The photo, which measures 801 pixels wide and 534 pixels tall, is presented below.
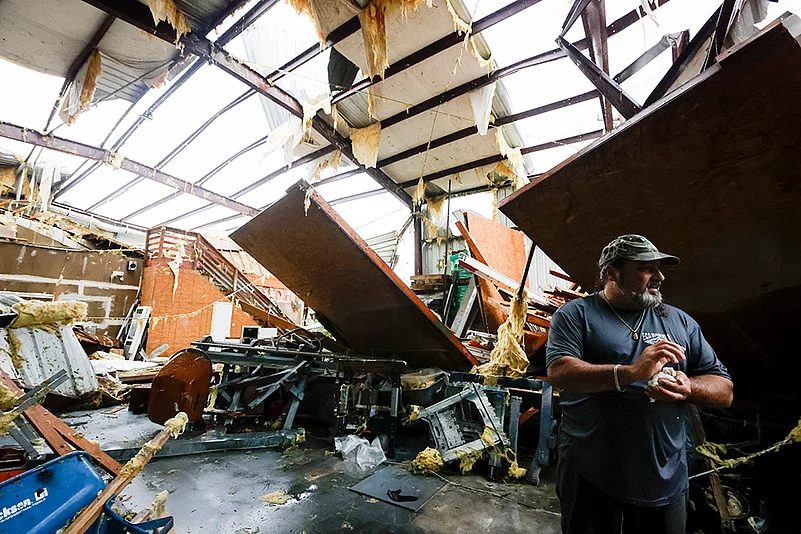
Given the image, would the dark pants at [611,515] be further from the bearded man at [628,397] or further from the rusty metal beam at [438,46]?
the rusty metal beam at [438,46]

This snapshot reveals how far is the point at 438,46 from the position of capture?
4.92 metres

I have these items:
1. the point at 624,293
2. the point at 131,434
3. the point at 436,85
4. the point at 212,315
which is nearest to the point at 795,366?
the point at 624,293

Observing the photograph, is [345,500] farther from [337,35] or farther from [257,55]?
[257,55]

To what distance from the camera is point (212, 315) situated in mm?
10875

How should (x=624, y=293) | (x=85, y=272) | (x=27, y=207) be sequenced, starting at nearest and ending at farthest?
(x=624, y=293), (x=85, y=272), (x=27, y=207)

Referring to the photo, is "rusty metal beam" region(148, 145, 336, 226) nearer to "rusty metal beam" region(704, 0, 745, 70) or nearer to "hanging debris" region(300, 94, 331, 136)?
"hanging debris" region(300, 94, 331, 136)

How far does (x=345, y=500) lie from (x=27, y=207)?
13.8 metres

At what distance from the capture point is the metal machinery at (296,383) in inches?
163

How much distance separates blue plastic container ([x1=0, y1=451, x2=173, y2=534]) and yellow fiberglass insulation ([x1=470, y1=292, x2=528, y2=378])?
3.11 m

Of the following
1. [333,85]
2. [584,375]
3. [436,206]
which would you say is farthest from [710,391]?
[436,206]

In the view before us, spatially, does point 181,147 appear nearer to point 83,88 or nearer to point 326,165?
point 83,88

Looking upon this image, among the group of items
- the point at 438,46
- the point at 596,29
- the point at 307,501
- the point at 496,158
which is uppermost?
the point at 438,46

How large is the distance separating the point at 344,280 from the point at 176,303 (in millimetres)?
8546

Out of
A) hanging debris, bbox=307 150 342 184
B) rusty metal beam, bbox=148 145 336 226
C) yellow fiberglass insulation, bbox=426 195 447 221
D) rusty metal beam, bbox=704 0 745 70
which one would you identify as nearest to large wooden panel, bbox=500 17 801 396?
rusty metal beam, bbox=704 0 745 70
